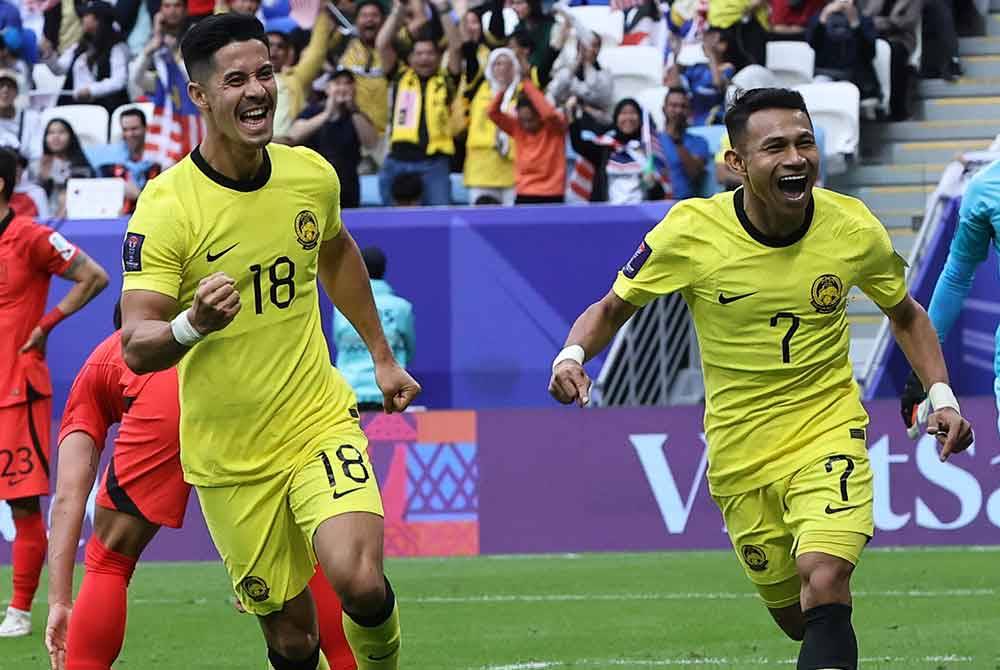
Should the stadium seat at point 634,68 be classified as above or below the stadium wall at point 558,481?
above

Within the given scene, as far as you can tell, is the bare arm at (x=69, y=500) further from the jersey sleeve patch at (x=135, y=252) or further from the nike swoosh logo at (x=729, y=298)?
the nike swoosh logo at (x=729, y=298)

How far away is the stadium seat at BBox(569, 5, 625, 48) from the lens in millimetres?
21078

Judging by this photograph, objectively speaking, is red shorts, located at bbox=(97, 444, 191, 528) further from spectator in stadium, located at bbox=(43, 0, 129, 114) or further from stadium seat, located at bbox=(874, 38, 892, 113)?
spectator in stadium, located at bbox=(43, 0, 129, 114)

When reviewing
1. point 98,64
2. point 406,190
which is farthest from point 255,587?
point 98,64

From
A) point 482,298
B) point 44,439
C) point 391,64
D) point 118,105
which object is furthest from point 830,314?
point 118,105

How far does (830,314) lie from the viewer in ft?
23.3

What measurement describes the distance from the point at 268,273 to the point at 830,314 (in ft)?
6.40

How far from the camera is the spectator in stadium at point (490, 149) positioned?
1830 cm

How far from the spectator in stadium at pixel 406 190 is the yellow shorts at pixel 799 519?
10879 millimetres

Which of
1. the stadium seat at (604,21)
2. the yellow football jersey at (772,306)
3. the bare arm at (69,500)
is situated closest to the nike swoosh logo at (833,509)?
the yellow football jersey at (772,306)

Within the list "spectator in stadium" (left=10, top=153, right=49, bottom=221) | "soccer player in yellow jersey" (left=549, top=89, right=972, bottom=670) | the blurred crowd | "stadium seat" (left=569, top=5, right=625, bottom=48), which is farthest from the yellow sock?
"stadium seat" (left=569, top=5, right=625, bottom=48)

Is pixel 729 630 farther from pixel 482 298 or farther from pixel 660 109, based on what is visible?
pixel 660 109

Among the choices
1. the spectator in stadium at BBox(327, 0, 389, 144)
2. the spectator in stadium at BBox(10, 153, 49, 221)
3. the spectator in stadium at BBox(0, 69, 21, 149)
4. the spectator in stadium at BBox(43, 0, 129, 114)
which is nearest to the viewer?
the spectator in stadium at BBox(10, 153, 49, 221)

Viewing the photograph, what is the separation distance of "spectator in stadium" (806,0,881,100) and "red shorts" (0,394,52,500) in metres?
10.2
